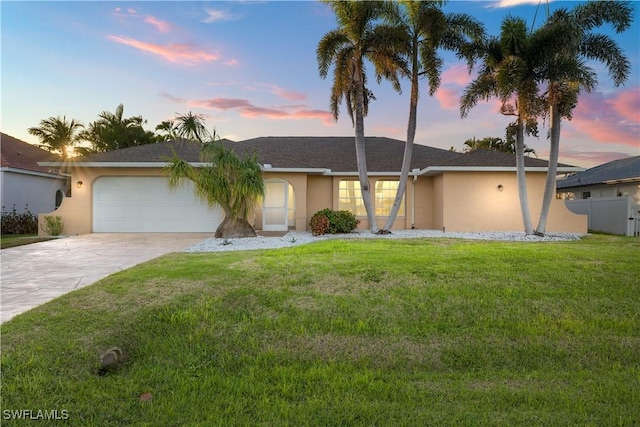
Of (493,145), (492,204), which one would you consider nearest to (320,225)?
(492,204)

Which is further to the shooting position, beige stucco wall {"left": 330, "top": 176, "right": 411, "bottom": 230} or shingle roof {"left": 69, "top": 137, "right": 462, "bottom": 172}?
beige stucco wall {"left": 330, "top": 176, "right": 411, "bottom": 230}

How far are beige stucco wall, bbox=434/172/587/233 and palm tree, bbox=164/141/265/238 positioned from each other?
Result: 8196mm

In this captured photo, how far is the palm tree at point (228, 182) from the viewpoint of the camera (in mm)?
12852

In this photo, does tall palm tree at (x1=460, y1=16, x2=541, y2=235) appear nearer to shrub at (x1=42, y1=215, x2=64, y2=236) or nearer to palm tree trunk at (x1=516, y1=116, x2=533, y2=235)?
palm tree trunk at (x1=516, y1=116, x2=533, y2=235)

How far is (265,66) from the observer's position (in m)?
15.1

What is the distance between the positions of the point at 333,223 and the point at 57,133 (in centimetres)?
2562

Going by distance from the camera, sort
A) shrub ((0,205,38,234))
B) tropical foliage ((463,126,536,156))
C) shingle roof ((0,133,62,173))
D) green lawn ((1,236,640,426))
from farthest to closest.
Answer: tropical foliage ((463,126,536,156)) → shingle roof ((0,133,62,173)) → shrub ((0,205,38,234)) → green lawn ((1,236,640,426))

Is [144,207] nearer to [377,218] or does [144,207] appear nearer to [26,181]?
[26,181]

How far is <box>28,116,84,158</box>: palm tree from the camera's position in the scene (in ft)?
92.7

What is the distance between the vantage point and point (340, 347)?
429cm

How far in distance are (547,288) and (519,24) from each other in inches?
424

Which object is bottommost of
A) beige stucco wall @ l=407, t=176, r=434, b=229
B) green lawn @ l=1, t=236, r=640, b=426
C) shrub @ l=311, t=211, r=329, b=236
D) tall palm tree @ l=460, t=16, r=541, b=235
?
green lawn @ l=1, t=236, r=640, b=426

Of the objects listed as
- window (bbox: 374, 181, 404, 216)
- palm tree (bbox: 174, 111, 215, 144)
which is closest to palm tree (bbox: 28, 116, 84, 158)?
palm tree (bbox: 174, 111, 215, 144)

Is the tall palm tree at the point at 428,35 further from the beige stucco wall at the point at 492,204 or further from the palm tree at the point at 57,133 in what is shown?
the palm tree at the point at 57,133
